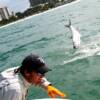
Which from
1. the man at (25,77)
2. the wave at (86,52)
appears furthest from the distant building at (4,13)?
the man at (25,77)

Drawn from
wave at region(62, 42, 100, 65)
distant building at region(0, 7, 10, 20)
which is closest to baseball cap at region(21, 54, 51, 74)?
wave at region(62, 42, 100, 65)

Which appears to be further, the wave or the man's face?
the wave

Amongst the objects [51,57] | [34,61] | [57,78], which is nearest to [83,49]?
[51,57]

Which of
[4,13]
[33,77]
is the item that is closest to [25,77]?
[33,77]

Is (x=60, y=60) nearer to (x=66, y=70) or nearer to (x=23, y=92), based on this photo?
(x=66, y=70)

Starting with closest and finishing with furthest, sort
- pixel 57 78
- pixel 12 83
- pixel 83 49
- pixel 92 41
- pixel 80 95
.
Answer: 1. pixel 12 83
2. pixel 80 95
3. pixel 57 78
4. pixel 83 49
5. pixel 92 41

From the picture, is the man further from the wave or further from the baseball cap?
the wave

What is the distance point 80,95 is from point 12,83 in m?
7.47

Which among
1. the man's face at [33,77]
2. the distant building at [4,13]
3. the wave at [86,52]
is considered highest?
the man's face at [33,77]

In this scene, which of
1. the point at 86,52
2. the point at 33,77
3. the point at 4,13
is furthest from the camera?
the point at 4,13

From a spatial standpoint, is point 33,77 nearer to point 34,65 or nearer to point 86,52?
point 34,65

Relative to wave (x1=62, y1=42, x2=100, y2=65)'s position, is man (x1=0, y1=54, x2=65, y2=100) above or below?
above

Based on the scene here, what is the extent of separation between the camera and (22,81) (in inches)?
164

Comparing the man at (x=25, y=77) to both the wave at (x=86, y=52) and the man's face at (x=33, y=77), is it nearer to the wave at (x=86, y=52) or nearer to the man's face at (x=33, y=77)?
the man's face at (x=33, y=77)
